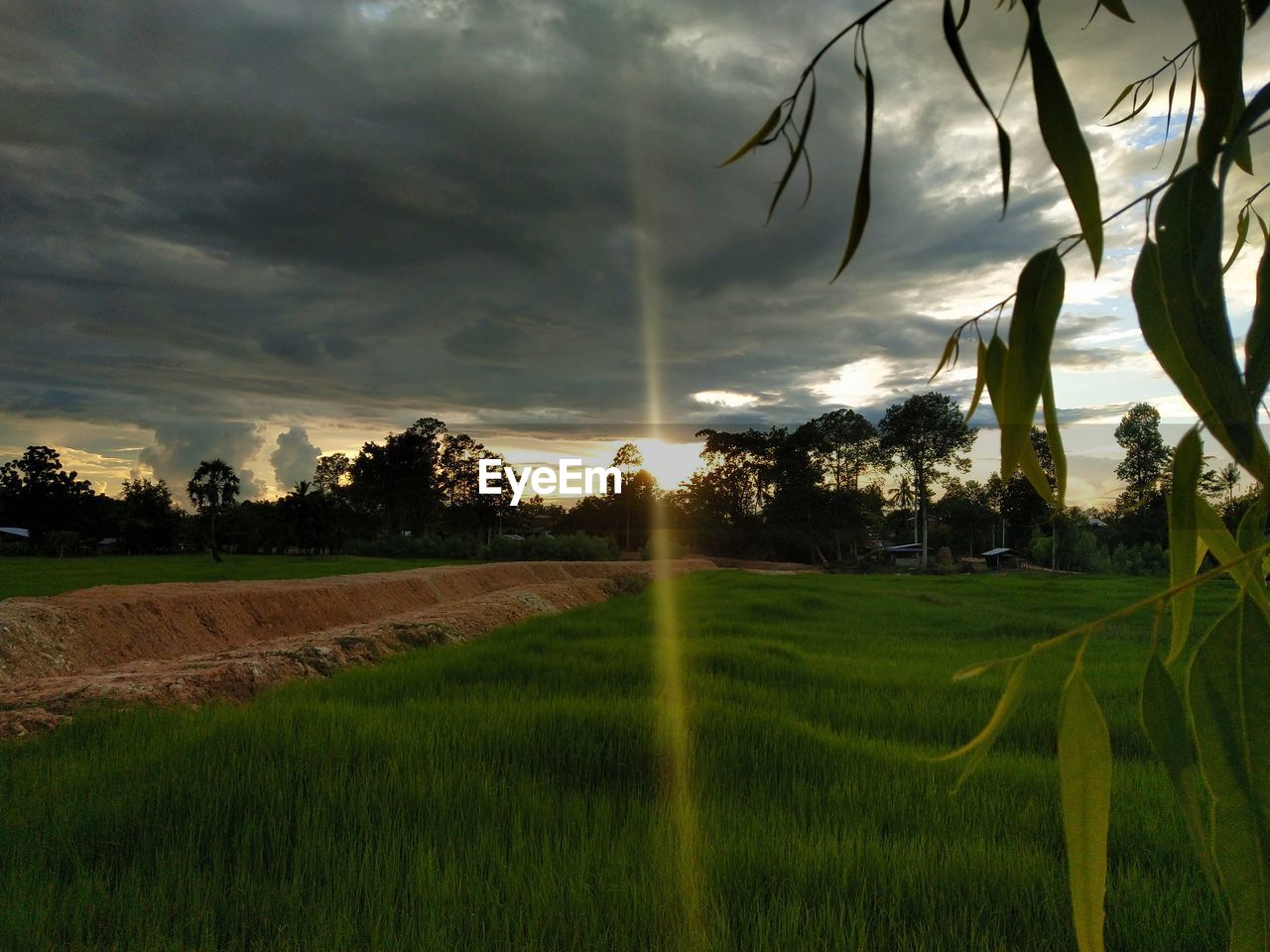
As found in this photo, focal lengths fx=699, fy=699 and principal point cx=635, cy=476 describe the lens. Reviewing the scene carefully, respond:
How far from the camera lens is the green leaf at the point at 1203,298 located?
73 cm

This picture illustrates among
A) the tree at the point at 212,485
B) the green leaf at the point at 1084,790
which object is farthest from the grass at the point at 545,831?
the tree at the point at 212,485

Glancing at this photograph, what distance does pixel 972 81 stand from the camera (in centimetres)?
70

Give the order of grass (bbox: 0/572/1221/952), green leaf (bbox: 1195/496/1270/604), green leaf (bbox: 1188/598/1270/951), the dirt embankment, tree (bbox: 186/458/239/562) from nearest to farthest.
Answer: green leaf (bbox: 1188/598/1270/951)
green leaf (bbox: 1195/496/1270/604)
grass (bbox: 0/572/1221/952)
the dirt embankment
tree (bbox: 186/458/239/562)

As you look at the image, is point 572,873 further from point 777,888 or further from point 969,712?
point 969,712

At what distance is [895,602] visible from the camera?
12273 mm

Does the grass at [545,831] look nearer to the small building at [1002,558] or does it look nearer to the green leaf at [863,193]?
the green leaf at [863,193]

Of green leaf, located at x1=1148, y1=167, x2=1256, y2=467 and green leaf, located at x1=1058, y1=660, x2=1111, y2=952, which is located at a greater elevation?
green leaf, located at x1=1148, y1=167, x2=1256, y2=467

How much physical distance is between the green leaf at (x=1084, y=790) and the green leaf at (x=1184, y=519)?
160 millimetres

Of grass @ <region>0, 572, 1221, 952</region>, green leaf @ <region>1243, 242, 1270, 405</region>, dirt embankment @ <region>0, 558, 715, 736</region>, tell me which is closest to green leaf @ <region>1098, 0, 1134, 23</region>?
green leaf @ <region>1243, 242, 1270, 405</region>

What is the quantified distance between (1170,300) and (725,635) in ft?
20.5

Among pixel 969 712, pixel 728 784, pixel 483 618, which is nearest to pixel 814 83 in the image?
pixel 728 784

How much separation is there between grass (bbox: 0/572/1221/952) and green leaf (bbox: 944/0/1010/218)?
1515 millimetres

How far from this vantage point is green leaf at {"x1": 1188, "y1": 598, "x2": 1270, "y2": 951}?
80 cm

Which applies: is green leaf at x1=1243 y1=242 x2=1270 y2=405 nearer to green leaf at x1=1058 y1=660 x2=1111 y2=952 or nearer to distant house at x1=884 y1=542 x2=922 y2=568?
green leaf at x1=1058 y1=660 x2=1111 y2=952
